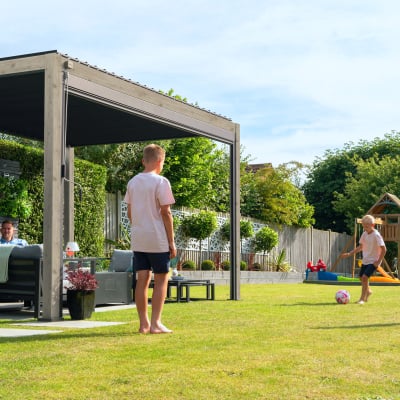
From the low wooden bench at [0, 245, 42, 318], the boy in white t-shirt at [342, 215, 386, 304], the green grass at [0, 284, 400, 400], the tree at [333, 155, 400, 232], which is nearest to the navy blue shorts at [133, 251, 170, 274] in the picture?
the green grass at [0, 284, 400, 400]

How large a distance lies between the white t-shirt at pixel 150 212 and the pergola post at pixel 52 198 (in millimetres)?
2036

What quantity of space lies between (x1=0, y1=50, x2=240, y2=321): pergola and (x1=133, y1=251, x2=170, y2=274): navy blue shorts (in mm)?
2012

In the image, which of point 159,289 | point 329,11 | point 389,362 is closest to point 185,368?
point 389,362

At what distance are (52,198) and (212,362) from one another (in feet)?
13.4

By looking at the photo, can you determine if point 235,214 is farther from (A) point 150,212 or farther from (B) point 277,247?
(B) point 277,247

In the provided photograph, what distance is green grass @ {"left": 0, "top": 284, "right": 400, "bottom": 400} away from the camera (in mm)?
3846

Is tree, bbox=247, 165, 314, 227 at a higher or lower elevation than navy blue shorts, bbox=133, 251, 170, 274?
higher

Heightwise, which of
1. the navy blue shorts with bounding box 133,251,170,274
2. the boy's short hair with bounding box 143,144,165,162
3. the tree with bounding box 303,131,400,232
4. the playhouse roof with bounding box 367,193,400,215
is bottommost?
the navy blue shorts with bounding box 133,251,170,274

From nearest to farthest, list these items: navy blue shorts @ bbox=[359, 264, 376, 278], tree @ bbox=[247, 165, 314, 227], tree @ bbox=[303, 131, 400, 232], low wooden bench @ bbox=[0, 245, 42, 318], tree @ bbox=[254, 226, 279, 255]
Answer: low wooden bench @ bbox=[0, 245, 42, 318]
navy blue shorts @ bbox=[359, 264, 376, 278]
tree @ bbox=[254, 226, 279, 255]
tree @ bbox=[247, 165, 314, 227]
tree @ bbox=[303, 131, 400, 232]

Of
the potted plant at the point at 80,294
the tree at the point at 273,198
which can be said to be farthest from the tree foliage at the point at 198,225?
the potted plant at the point at 80,294

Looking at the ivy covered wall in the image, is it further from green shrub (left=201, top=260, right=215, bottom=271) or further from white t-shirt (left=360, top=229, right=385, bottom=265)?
white t-shirt (left=360, top=229, right=385, bottom=265)

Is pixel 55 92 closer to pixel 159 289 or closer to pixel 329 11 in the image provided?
pixel 159 289

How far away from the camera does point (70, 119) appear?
1227cm

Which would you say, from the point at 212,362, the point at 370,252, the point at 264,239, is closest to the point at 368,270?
the point at 370,252
